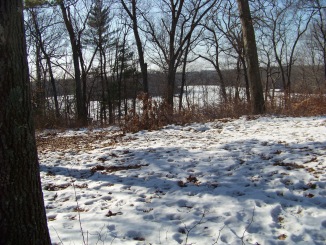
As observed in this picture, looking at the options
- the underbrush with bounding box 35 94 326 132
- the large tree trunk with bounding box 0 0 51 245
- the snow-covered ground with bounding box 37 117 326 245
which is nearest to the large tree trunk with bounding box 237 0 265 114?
the underbrush with bounding box 35 94 326 132

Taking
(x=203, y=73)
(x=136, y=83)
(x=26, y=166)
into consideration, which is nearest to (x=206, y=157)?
(x=26, y=166)

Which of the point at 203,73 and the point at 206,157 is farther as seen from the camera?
the point at 203,73

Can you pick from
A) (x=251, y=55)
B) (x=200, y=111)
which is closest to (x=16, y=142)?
(x=251, y=55)

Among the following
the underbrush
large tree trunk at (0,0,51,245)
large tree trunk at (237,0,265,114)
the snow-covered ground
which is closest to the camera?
large tree trunk at (0,0,51,245)

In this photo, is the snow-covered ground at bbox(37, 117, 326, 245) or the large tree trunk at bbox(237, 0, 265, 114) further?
the large tree trunk at bbox(237, 0, 265, 114)

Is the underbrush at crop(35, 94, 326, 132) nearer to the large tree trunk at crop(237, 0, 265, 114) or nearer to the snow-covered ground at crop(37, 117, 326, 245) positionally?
the large tree trunk at crop(237, 0, 265, 114)

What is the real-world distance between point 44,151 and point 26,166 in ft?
20.6

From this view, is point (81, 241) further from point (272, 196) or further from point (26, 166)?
point (272, 196)

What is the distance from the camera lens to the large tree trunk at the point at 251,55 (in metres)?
10.9

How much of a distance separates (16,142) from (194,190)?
2835mm

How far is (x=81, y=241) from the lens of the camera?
3098 mm

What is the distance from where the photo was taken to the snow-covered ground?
3254mm

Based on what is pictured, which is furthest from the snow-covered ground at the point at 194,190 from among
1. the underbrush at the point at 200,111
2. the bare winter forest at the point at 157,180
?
the underbrush at the point at 200,111

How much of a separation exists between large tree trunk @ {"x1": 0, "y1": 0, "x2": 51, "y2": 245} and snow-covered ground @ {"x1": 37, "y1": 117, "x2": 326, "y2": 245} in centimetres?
92
